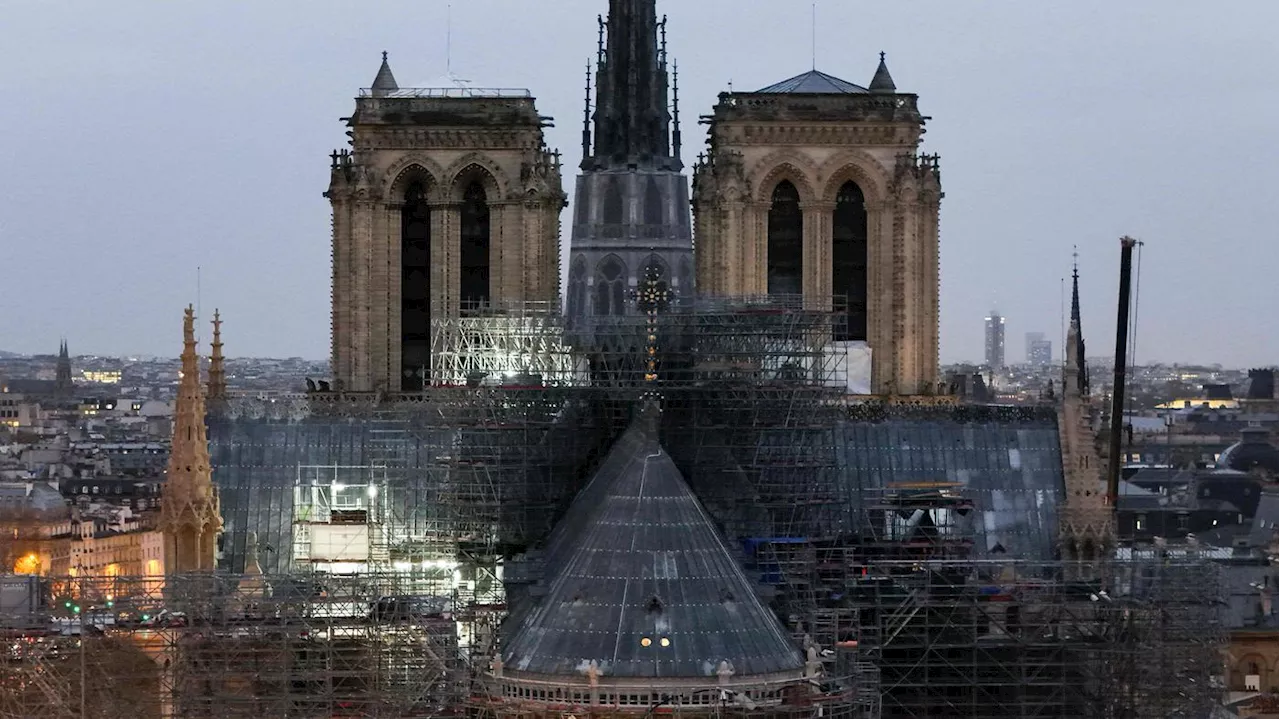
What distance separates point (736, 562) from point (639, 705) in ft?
23.3

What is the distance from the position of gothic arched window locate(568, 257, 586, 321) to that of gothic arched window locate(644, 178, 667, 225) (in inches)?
99.2

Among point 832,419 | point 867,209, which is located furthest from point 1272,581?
point 832,419

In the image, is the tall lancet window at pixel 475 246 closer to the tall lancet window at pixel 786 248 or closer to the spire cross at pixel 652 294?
the tall lancet window at pixel 786 248

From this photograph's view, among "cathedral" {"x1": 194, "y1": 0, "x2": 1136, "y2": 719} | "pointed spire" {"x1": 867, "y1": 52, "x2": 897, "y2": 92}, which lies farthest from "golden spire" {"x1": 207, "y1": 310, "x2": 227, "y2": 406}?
"pointed spire" {"x1": 867, "y1": 52, "x2": 897, "y2": 92}

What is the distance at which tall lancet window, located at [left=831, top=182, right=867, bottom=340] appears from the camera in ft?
422

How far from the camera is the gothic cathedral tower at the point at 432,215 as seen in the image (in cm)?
12688

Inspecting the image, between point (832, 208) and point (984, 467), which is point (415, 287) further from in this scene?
point (984, 467)

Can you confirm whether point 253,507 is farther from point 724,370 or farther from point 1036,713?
point 1036,713

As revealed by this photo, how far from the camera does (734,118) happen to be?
126250mm

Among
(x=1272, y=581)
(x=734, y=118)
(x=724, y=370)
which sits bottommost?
(x=1272, y=581)

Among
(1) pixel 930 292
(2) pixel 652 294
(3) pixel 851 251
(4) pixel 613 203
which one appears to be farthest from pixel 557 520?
(1) pixel 930 292

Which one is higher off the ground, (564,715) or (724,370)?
(724,370)

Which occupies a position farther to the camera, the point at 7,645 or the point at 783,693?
the point at 7,645

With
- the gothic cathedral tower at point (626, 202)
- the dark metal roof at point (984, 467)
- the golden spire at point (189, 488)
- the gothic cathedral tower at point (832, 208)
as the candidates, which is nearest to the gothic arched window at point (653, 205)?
the gothic cathedral tower at point (626, 202)
